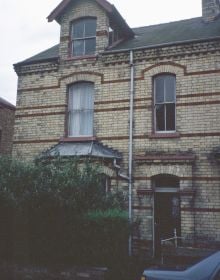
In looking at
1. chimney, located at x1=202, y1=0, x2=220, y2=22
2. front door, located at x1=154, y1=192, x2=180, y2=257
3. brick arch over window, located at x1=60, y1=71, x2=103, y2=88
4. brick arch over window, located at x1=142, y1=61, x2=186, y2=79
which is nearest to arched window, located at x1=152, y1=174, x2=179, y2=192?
front door, located at x1=154, y1=192, x2=180, y2=257

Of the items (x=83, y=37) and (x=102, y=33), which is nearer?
(x=102, y=33)

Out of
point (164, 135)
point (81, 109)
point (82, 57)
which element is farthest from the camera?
point (82, 57)

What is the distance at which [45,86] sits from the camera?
1570cm

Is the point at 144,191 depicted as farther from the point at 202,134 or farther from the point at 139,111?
the point at 139,111

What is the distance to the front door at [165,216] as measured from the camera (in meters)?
A: 13.2

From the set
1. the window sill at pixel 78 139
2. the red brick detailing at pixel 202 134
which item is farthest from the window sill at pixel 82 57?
the red brick detailing at pixel 202 134

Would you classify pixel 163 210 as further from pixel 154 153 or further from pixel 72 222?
pixel 72 222

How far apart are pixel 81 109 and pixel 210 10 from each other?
698cm

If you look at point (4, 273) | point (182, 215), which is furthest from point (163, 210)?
point (4, 273)

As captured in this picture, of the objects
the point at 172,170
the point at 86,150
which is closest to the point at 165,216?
the point at 172,170

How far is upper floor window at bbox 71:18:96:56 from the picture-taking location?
15570 millimetres

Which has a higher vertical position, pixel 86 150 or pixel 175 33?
pixel 175 33

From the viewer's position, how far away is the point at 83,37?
15.7 metres

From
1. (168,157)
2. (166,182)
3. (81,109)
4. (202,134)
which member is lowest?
(166,182)
